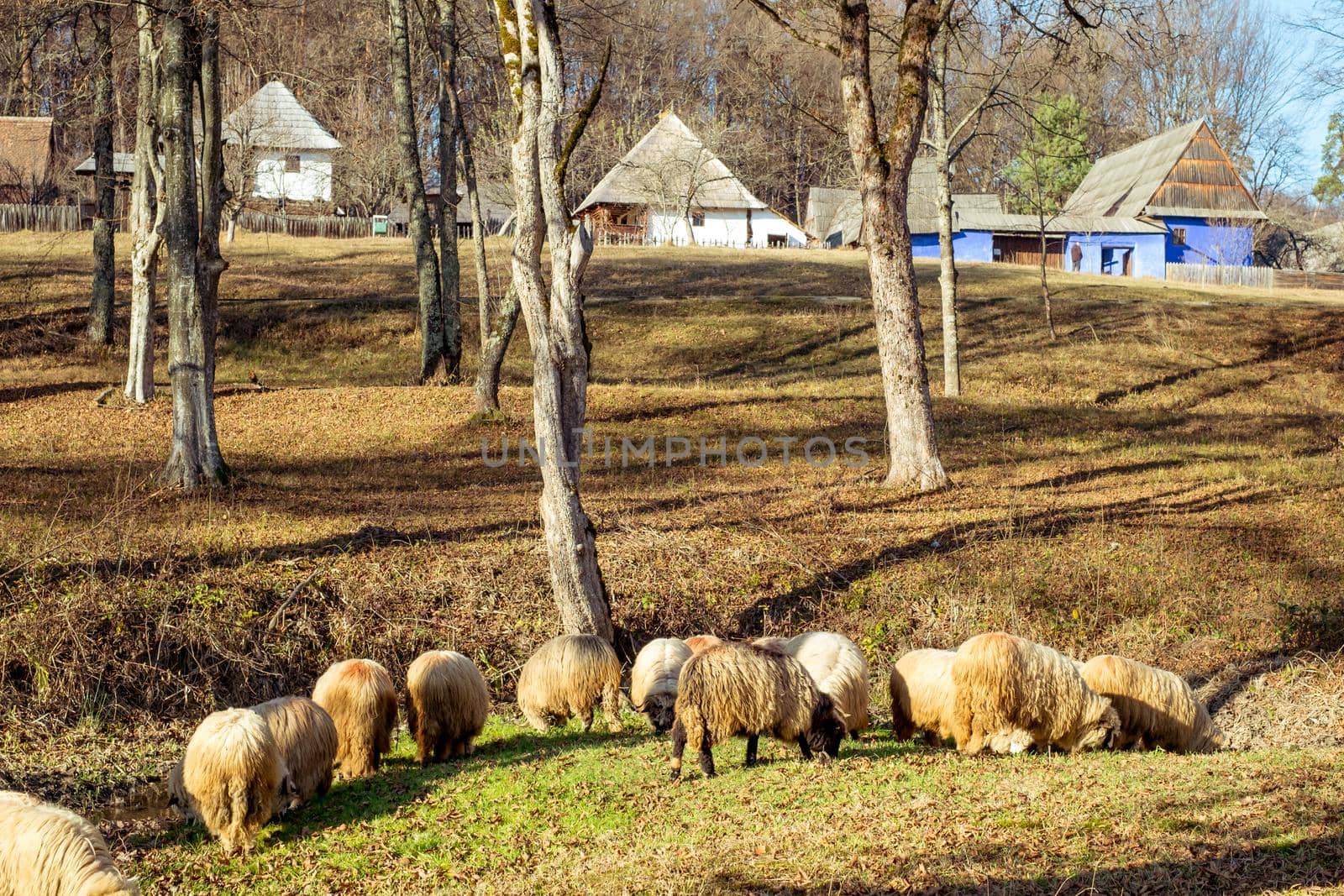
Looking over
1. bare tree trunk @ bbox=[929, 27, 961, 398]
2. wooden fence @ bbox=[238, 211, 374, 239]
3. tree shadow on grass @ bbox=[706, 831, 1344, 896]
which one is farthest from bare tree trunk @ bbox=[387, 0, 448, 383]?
wooden fence @ bbox=[238, 211, 374, 239]

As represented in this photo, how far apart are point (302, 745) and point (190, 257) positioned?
8359 mm

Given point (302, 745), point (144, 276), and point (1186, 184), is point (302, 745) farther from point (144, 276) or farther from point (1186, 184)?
point (1186, 184)

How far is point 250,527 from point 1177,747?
29.8ft

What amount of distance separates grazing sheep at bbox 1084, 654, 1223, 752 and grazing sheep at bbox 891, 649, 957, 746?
1150mm

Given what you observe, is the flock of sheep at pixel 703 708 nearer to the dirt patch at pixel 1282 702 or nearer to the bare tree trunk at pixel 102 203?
the dirt patch at pixel 1282 702

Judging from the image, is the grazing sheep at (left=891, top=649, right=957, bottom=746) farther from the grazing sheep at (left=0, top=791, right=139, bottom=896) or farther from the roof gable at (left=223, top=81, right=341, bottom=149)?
the roof gable at (left=223, top=81, right=341, bottom=149)

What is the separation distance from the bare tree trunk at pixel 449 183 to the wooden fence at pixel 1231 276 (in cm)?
3418

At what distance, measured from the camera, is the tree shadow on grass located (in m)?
5.49

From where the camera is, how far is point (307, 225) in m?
51.3

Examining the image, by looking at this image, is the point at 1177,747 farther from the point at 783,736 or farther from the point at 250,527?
the point at 250,527

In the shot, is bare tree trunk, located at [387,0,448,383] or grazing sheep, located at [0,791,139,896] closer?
grazing sheep, located at [0,791,139,896]

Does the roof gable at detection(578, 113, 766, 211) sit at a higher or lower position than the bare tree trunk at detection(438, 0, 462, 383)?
higher

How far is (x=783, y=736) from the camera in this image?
7.90 meters

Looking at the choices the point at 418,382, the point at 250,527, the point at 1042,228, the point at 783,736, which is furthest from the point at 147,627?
the point at 1042,228
